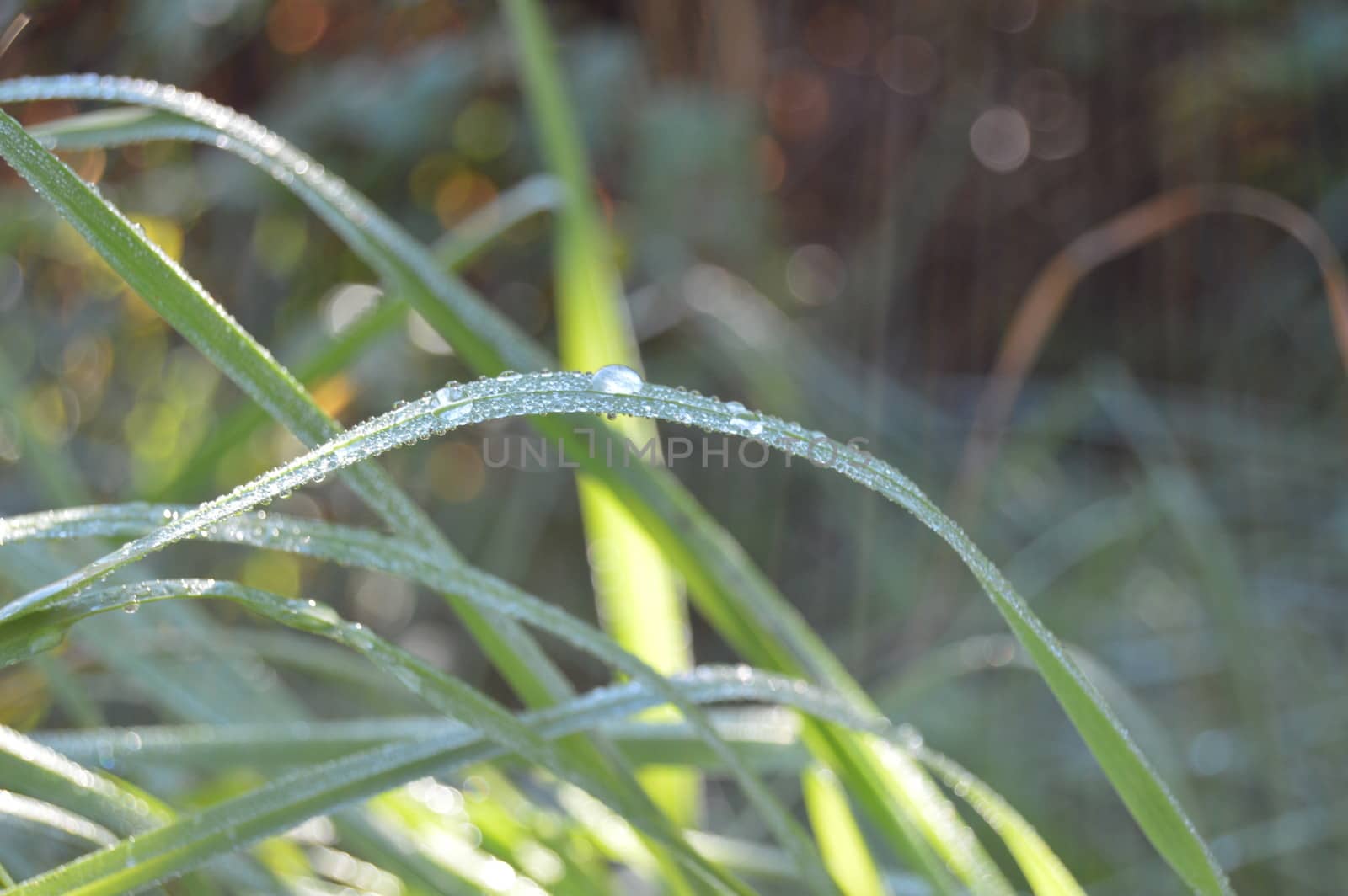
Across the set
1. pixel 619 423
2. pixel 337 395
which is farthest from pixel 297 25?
pixel 619 423

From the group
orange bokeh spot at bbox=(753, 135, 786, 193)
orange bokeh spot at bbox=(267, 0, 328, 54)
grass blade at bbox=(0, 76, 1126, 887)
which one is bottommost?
grass blade at bbox=(0, 76, 1126, 887)

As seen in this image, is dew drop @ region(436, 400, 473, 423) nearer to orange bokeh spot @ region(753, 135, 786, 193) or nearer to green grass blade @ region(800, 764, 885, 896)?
green grass blade @ region(800, 764, 885, 896)

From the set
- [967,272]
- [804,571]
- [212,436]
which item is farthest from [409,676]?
[967,272]

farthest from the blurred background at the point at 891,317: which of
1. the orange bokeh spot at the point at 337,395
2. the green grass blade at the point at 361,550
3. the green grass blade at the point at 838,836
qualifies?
the green grass blade at the point at 361,550

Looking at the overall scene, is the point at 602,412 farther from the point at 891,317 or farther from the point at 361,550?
the point at 891,317

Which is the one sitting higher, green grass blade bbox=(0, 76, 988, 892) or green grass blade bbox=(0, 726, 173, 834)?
green grass blade bbox=(0, 76, 988, 892)

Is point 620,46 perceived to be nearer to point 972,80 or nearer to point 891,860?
point 972,80

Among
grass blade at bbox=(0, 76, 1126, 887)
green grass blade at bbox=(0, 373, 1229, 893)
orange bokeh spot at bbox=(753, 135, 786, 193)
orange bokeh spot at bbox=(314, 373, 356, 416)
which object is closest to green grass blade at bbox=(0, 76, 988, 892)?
grass blade at bbox=(0, 76, 1126, 887)
